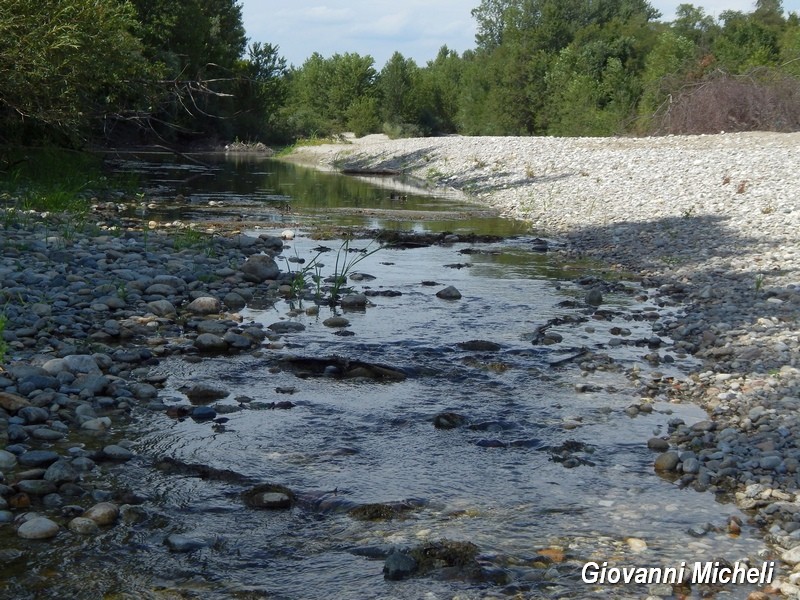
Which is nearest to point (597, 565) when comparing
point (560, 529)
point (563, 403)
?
point (560, 529)

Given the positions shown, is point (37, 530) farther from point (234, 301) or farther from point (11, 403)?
point (234, 301)

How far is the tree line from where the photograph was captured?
45.1 feet

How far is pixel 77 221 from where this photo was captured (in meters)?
12.2

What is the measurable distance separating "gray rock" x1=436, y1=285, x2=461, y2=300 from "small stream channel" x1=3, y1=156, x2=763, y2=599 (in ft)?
0.95

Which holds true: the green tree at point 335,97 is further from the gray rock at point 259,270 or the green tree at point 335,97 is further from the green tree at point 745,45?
the gray rock at point 259,270

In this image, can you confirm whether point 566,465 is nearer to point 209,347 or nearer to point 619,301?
point 209,347

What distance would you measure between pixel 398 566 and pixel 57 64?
11.7m

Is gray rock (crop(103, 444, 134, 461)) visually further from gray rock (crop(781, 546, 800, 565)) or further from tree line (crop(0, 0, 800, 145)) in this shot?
tree line (crop(0, 0, 800, 145))

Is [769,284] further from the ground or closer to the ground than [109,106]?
closer to the ground

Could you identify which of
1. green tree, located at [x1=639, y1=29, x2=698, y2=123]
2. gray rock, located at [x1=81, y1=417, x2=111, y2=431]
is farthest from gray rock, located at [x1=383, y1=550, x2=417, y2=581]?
green tree, located at [x1=639, y1=29, x2=698, y2=123]

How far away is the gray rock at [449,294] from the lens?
30.8 feet

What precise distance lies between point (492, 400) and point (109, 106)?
1280 centimetres

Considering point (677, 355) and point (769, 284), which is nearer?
point (677, 355)

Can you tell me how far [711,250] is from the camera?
1155 cm
